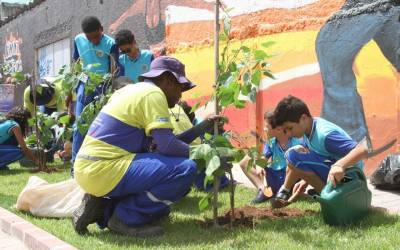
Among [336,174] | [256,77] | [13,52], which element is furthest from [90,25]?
[13,52]

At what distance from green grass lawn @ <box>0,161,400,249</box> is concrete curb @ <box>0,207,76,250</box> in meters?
0.07

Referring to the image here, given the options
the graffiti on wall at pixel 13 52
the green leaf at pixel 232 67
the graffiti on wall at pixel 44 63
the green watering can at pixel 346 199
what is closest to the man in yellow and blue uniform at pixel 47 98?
the green leaf at pixel 232 67

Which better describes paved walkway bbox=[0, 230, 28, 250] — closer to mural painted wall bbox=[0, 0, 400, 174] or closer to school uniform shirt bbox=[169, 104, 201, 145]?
school uniform shirt bbox=[169, 104, 201, 145]

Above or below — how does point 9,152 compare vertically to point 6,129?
below

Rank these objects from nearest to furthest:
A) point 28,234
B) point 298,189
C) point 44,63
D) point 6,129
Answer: point 28,234 → point 298,189 → point 6,129 → point 44,63

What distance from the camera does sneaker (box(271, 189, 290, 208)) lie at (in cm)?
409

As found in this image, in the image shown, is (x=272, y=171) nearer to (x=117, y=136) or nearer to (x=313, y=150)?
(x=313, y=150)

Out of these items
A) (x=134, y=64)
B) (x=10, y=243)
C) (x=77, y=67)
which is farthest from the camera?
(x=134, y=64)

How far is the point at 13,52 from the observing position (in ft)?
58.5

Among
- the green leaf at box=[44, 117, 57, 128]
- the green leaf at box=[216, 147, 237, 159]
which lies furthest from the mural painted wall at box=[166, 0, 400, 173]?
the green leaf at box=[44, 117, 57, 128]

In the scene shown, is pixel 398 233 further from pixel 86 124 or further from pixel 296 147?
pixel 86 124

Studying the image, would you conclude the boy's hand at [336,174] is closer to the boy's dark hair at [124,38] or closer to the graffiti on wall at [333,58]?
the graffiti on wall at [333,58]

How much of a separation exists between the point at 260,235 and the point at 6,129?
207 inches

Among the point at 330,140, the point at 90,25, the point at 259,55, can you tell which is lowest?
the point at 330,140
